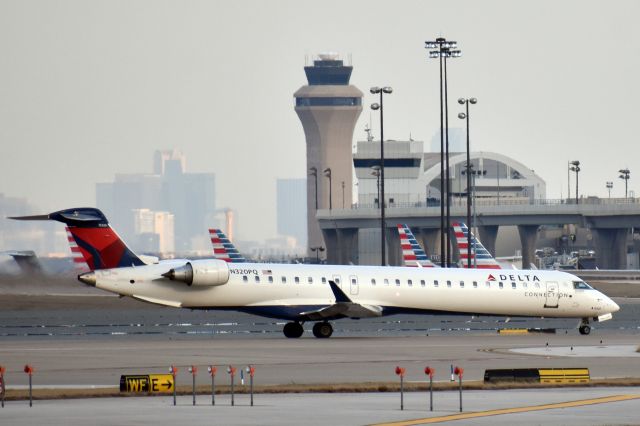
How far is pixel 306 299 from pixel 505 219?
135m

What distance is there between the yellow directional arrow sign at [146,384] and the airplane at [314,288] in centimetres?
2022

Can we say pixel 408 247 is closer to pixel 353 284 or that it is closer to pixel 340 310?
pixel 353 284

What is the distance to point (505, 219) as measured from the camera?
623ft

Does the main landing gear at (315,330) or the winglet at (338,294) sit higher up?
the winglet at (338,294)

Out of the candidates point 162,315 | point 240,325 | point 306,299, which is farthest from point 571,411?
point 162,315

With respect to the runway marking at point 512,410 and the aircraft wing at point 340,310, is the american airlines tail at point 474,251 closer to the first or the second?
the aircraft wing at point 340,310

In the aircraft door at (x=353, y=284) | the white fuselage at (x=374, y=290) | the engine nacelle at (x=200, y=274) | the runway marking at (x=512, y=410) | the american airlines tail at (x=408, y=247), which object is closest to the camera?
the runway marking at (x=512, y=410)

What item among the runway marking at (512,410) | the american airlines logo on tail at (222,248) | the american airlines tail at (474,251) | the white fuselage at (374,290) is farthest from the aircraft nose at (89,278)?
the american airlines logo on tail at (222,248)

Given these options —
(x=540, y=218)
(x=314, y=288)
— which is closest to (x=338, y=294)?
(x=314, y=288)

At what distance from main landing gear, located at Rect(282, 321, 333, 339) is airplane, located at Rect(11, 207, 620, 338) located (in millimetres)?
35

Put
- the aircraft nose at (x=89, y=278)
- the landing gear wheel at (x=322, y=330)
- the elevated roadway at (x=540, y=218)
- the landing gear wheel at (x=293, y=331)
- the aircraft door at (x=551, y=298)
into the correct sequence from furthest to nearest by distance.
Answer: the elevated roadway at (x=540, y=218)
the aircraft door at (x=551, y=298)
the landing gear wheel at (x=293, y=331)
the landing gear wheel at (x=322, y=330)
the aircraft nose at (x=89, y=278)

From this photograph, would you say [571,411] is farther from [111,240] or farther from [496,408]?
[111,240]

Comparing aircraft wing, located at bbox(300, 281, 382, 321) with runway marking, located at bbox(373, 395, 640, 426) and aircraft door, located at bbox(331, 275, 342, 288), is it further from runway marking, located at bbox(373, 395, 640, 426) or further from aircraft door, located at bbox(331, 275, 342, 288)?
runway marking, located at bbox(373, 395, 640, 426)

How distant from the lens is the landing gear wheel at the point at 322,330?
57188 millimetres
